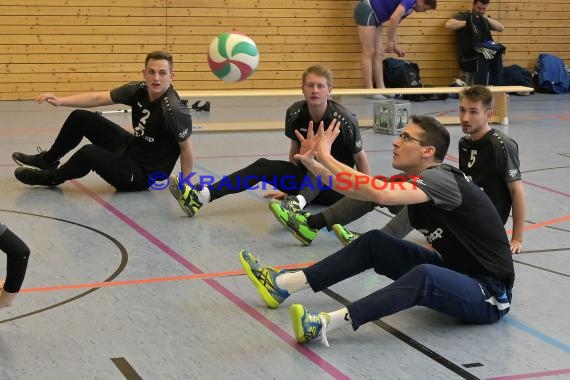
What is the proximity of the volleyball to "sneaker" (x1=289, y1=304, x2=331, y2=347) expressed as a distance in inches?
194

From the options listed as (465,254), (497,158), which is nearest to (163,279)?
(465,254)

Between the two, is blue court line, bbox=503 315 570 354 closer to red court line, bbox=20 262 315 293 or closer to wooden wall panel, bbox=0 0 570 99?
red court line, bbox=20 262 315 293

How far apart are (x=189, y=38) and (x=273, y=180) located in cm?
696

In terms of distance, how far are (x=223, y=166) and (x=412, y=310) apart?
3788mm

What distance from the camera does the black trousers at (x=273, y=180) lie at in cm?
586

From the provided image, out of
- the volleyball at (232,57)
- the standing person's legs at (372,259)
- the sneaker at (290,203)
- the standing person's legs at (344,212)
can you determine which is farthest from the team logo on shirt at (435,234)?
the volleyball at (232,57)

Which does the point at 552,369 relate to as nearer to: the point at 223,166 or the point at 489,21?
the point at 223,166

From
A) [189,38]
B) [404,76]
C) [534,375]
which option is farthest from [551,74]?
[534,375]

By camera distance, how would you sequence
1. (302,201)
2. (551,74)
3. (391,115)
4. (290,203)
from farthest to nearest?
(551,74) < (391,115) < (302,201) < (290,203)

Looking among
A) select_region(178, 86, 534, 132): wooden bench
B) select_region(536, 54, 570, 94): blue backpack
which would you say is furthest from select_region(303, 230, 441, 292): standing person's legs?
select_region(536, 54, 570, 94): blue backpack

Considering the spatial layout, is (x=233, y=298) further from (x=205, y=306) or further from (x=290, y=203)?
(x=290, y=203)

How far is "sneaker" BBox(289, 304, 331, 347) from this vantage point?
3578 millimetres

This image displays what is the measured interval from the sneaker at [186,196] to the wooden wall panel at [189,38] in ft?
21.9

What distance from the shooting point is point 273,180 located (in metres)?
5.92
